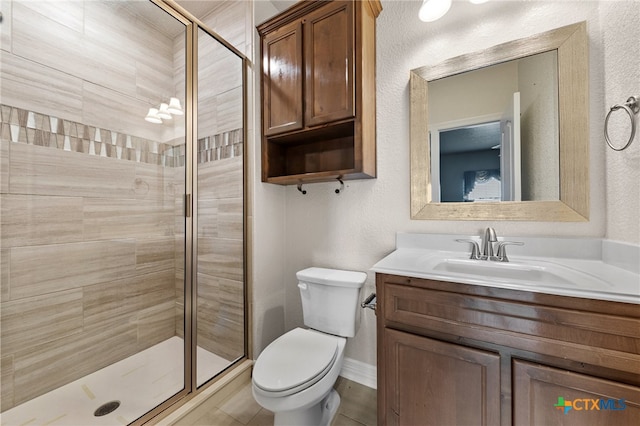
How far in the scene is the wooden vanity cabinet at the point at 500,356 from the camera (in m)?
0.70

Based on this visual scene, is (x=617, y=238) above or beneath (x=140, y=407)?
above

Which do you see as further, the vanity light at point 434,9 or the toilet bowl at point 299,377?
the vanity light at point 434,9

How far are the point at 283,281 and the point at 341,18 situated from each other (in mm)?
1725

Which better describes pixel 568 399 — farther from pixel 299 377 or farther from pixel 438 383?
pixel 299 377

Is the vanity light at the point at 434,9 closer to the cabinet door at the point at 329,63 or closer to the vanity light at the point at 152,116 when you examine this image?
the cabinet door at the point at 329,63

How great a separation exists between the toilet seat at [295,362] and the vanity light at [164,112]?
159cm

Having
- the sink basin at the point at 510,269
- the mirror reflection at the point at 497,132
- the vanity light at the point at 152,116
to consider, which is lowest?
the sink basin at the point at 510,269

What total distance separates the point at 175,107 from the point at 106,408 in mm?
1778

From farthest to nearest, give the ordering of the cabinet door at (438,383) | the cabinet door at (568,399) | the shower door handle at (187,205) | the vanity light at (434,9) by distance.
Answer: the shower door handle at (187,205), the vanity light at (434,9), the cabinet door at (438,383), the cabinet door at (568,399)

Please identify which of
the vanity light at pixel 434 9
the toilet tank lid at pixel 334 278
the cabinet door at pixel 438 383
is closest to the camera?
the cabinet door at pixel 438 383

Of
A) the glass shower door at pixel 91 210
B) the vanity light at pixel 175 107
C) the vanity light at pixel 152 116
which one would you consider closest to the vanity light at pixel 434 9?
the glass shower door at pixel 91 210

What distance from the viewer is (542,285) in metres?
0.76

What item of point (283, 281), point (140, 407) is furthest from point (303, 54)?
point (140, 407)

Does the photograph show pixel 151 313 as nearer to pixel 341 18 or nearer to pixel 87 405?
pixel 87 405
